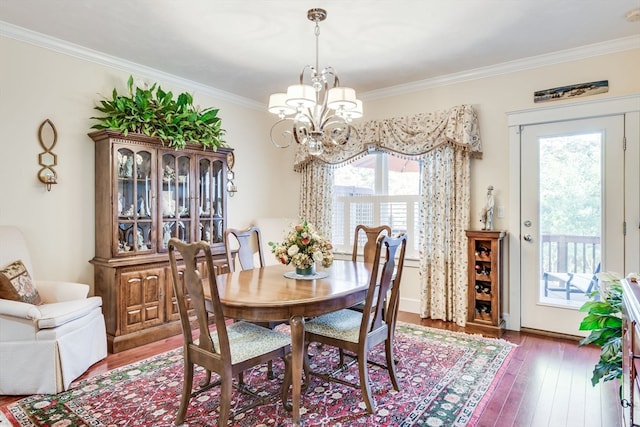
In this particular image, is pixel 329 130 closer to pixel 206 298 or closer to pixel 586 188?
pixel 586 188

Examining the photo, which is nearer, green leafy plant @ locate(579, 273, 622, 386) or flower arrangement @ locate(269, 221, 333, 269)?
green leafy plant @ locate(579, 273, 622, 386)

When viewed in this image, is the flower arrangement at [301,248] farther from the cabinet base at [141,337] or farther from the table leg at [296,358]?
the cabinet base at [141,337]

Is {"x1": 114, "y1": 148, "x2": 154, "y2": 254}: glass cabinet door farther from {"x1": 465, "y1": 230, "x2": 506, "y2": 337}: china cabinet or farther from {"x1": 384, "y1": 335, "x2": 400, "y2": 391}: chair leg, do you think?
{"x1": 465, "y1": 230, "x2": 506, "y2": 337}: china cabinet

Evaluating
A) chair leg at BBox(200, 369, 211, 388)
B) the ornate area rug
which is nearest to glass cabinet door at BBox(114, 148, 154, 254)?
the ornate area rug

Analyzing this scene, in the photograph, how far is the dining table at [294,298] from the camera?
207 cm

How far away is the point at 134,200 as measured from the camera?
360 centimetres

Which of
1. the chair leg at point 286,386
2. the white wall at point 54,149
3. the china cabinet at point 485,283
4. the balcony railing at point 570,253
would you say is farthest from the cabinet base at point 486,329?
the white wall at point 54,149

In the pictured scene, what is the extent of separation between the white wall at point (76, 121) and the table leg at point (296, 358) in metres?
2.53

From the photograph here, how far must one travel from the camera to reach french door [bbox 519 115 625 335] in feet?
11.2

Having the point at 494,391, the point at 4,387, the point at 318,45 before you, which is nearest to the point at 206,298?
the point at 4,387

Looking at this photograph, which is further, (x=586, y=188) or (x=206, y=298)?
(x=586, y=188)

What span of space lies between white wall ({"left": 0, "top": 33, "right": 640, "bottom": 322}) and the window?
600mm

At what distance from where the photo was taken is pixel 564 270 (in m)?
3.66

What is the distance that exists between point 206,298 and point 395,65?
→ 9.88ft
